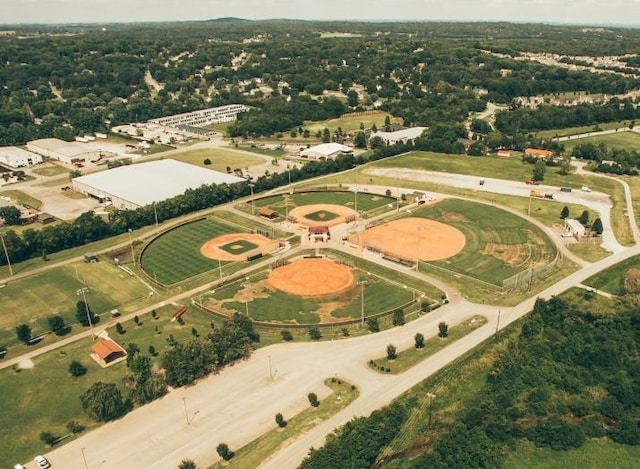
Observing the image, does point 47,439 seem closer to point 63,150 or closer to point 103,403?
point 103,403

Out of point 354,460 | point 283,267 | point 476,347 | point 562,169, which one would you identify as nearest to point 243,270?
point 283,267

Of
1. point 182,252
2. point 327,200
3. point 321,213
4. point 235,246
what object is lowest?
point 182,252

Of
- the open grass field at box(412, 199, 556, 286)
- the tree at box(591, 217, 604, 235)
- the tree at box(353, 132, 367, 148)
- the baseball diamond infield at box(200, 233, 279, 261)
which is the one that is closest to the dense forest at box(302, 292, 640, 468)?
the open grass field at box(412, 199, 556, 286)

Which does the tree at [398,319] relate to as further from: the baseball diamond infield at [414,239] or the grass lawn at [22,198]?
the grass lawn at [22,198]

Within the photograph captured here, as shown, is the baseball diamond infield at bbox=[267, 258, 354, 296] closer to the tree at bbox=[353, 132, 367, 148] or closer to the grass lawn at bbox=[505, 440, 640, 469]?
the grass lawn at bbox=[505, 440, 640, 469]

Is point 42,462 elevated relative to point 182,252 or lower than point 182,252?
elevated

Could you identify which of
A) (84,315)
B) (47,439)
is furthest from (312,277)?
(47,439)
